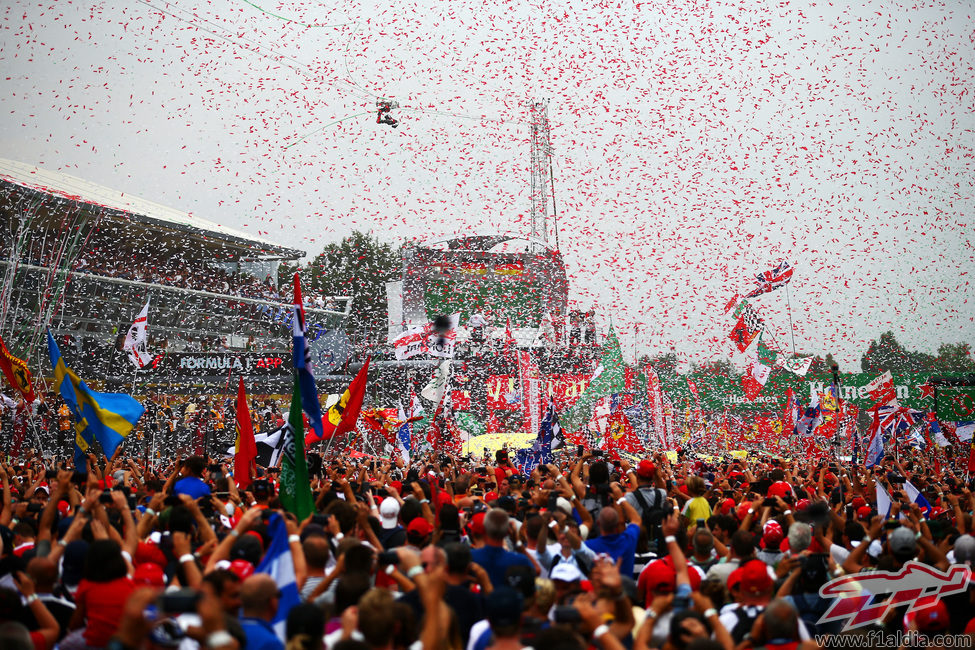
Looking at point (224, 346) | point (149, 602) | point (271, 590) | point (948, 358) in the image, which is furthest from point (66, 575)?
point (948, 358)

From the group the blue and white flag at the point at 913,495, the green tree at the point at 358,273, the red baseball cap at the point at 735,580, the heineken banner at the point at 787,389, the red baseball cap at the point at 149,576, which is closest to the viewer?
the red baseball cap at the point at 735,580

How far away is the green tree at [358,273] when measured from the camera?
65125 millimetres

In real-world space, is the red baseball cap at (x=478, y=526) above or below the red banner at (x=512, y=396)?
above

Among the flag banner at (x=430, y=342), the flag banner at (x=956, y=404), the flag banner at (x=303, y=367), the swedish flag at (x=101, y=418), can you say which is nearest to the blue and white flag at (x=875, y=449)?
the flag banner at (x=303, y=367)

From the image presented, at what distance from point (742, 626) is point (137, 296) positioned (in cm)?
3628

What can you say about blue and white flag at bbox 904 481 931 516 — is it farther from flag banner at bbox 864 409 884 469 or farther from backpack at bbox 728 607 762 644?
flag banner at bbox 864 409 884 469

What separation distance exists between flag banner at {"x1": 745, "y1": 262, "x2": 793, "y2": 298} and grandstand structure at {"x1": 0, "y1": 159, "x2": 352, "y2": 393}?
15.8 m

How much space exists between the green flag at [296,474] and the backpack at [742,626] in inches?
151

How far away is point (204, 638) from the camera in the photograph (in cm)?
369

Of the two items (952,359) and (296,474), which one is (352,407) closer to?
(296,474)

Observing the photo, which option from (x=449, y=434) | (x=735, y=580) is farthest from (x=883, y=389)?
(x=735, y=580)

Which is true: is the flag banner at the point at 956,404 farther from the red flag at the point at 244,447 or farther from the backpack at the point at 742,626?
the backpack at the point at 742,626

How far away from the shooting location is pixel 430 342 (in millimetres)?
28031

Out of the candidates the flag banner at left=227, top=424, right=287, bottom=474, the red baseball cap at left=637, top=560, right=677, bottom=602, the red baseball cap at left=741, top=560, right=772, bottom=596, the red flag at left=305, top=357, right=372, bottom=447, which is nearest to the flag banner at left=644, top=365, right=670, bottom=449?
the red flag at left=305, top=357, right=372, bottom=447
